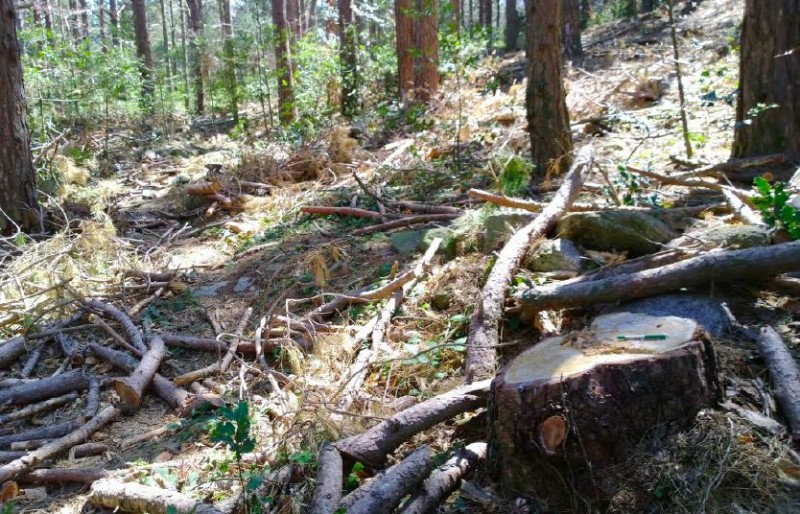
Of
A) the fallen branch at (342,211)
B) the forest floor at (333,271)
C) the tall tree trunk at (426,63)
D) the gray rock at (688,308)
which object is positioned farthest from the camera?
the tall tree trunk at (426,63)

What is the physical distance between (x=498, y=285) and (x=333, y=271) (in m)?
2.14

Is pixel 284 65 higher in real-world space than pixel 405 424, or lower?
higher

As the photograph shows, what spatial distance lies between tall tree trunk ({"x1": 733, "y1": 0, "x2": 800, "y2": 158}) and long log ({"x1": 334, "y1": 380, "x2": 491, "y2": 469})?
3.97 metres

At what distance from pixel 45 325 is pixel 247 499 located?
3.62m

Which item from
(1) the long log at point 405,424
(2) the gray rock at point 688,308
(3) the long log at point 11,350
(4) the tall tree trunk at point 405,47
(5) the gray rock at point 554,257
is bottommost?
(3) the long log at point 11,350

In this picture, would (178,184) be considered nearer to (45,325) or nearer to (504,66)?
(45,325)

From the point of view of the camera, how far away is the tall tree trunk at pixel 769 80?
5652 mm

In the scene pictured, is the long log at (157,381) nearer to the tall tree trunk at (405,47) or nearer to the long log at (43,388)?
the long log at (43,388)

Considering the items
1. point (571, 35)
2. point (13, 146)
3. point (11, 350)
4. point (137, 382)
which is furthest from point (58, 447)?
point (571, 35)

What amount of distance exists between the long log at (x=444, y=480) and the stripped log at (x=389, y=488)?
4 centimetres

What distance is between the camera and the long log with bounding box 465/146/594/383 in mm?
3717

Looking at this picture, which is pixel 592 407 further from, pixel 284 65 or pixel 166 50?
pixel 166 50

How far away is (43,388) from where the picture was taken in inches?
184

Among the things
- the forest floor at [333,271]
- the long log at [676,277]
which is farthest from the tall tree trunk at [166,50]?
the long log at [676,277]
